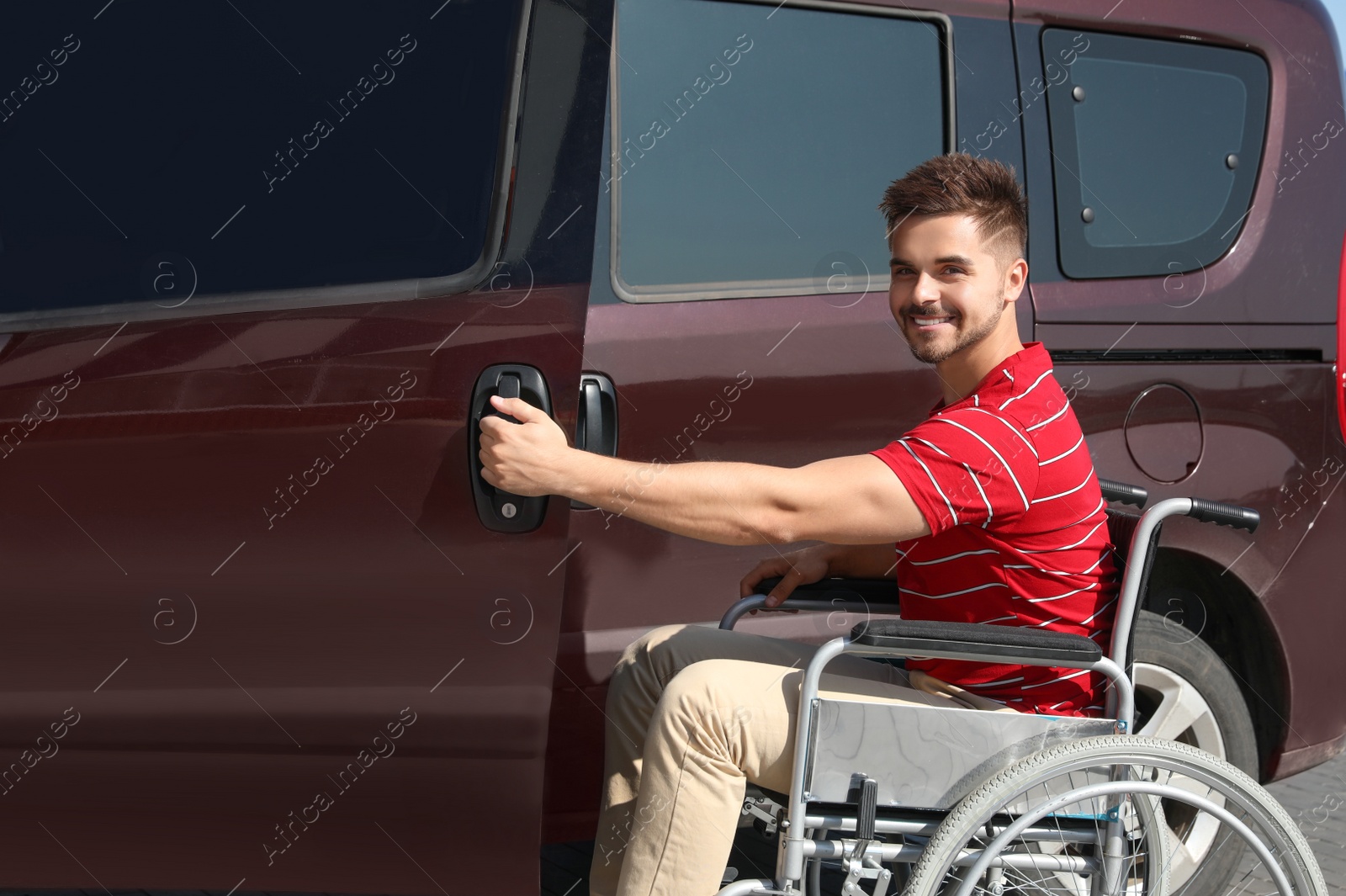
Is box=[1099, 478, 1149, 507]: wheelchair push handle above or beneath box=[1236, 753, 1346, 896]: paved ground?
above

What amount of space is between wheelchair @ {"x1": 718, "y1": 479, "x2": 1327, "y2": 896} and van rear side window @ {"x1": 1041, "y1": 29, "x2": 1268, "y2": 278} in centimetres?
98

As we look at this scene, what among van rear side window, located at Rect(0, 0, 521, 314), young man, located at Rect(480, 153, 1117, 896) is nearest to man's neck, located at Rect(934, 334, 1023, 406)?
young man, located at Rect(480, 153, 1117, 896)

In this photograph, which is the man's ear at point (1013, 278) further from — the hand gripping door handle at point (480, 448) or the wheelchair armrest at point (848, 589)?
the hand gripping door handle at point (480, 448)

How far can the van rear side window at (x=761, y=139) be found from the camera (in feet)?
8.13

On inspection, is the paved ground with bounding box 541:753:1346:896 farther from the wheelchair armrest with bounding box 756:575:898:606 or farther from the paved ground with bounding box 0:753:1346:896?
the wheelchair armrest with bounding box 756:575:898:606

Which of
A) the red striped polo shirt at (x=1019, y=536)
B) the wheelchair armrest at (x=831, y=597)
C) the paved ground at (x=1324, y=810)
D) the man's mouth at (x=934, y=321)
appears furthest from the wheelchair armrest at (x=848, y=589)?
the paved ground at (x=1324, y=810)

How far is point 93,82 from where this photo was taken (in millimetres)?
2143

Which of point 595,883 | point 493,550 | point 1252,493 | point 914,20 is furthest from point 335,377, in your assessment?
point 1252,493

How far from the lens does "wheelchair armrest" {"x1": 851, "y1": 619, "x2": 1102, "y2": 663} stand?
5.96 ft

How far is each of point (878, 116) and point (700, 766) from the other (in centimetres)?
143

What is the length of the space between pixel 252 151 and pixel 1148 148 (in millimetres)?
1896

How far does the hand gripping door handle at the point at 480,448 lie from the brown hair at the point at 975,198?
2.23 ft

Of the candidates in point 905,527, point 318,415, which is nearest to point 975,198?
point 905,527

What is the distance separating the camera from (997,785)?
5.99 feet
